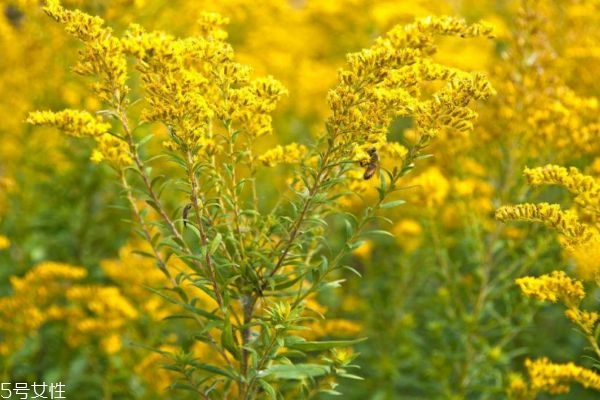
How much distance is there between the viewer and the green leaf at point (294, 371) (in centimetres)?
251

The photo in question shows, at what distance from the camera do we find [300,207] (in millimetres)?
2594

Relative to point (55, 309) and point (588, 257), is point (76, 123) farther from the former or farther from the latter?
point (55, 309)

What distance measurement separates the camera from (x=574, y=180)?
257cm

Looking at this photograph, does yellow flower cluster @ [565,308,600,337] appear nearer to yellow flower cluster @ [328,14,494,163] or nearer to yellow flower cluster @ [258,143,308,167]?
yellow flower cluster @ [328,14,494,163]

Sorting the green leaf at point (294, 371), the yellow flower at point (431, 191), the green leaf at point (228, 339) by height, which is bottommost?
the green leaf at point (294, 371)

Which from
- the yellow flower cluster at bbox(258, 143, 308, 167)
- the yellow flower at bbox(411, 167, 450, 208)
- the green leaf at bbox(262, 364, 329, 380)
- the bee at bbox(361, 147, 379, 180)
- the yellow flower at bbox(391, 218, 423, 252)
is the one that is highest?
the yellow flower at bbox(391, 218, 423, 252)

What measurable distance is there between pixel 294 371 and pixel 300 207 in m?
0.50

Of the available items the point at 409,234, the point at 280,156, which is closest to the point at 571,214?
the point at 280,156

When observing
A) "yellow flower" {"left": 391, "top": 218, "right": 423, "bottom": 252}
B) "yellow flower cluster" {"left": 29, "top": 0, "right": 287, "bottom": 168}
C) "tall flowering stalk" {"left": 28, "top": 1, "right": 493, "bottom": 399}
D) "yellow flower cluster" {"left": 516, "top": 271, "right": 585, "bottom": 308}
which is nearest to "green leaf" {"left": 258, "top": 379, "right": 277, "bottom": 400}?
"tall flowering stalk" {"left": 28, "top": 1, "right": 493, "bottom": 399}

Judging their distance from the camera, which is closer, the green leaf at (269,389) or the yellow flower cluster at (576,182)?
the green leaf at (269,389)

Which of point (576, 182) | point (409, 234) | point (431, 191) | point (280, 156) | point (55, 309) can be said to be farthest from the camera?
point (409, 234)

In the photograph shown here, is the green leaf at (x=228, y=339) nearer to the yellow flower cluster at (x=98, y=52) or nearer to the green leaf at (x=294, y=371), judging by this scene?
the green leaf at (x=294, y=371)

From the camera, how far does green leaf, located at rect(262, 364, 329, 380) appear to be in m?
2.51

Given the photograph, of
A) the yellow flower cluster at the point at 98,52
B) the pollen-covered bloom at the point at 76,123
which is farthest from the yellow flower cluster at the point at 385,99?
the pollen-covered bloom at the point at 76,123
